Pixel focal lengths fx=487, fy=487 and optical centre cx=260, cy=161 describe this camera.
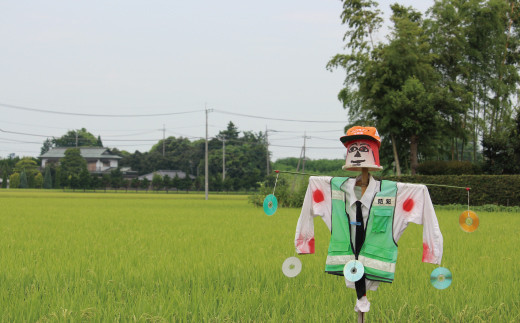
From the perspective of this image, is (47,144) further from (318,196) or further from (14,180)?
(318,196)

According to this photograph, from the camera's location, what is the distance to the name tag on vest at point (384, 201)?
361 centimetres

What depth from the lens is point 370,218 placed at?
11.8ft

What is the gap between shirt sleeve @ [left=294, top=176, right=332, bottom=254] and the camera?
3896 mm

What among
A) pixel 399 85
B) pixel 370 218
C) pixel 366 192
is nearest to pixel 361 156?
pixel 366 192

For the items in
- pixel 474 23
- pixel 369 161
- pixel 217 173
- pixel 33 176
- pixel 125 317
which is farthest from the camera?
pixel 33 176

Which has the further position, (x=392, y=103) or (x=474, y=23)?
(x=474, y=23)

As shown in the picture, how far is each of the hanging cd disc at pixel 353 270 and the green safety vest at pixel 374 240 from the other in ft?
0.48

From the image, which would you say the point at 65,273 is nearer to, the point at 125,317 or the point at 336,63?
the point at 125,317

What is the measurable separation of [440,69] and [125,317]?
104ft

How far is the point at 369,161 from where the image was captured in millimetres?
3598

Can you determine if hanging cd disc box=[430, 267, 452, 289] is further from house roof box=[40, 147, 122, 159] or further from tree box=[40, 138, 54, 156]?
tree box=[40, 138, 54, 156]

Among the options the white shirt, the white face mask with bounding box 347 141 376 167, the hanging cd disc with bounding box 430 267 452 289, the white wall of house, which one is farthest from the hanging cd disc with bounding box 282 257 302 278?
the white wall of house

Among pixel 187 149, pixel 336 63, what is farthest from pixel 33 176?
pixel 336 63

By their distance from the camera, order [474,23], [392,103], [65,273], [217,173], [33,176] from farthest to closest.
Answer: [33,176]
[217,173]
[474,23]
[392,103]
[65,273]
